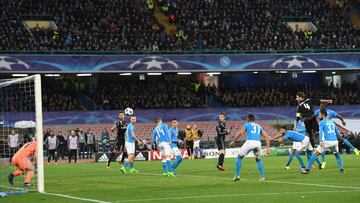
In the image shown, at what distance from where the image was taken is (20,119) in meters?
41.3

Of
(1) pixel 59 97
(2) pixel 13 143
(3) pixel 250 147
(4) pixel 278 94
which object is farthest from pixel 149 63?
(3) pixel 250 147

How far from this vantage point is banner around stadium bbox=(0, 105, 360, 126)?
173 ft

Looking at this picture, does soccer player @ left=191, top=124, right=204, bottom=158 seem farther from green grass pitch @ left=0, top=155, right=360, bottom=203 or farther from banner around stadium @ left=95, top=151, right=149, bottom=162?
green grass pitch @ left=0, top=155, right=360, bottom=203

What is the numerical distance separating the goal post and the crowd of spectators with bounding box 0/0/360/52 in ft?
35.4

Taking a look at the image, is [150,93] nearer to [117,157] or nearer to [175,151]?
[117,157]

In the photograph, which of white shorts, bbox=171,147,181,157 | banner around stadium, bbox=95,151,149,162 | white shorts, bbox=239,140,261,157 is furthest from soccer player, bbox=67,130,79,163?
white shorts, bbox=239,140,261,157

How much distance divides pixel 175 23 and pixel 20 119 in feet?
70.3

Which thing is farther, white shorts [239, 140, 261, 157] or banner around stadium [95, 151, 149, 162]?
banner around stadium [95, 151, 149, 162]

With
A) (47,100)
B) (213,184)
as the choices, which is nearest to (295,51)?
(47,100)

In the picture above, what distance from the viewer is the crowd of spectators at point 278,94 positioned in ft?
191

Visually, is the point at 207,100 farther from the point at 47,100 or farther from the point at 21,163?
the point at 21,163

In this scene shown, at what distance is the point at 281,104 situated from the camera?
193 feet

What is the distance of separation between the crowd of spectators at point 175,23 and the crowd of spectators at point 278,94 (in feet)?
12.3

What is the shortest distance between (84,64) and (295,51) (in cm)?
1591
